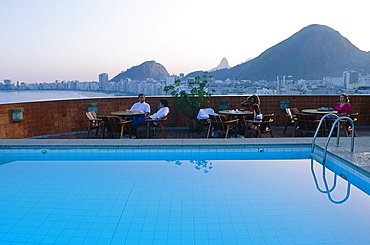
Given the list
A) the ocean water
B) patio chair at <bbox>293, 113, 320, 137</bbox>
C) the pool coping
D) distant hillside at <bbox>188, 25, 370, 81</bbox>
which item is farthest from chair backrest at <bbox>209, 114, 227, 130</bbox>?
distant hillside at <bbox>188, 25, 370, 81</bbox>

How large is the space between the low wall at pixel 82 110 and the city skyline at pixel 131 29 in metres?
2.37

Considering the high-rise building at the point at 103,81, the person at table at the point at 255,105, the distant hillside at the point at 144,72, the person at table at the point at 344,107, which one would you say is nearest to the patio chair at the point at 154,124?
the person at table at the point at 255,105

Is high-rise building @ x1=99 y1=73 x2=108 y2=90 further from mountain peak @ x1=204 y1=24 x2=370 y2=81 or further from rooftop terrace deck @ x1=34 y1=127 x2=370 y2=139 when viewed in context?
mountain peak @ x1=204 y1=24 x2=370 y2=81

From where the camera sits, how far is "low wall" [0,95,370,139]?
7.08 meters

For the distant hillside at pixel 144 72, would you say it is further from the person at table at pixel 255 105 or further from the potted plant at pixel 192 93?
the person at table at pixel 255 105

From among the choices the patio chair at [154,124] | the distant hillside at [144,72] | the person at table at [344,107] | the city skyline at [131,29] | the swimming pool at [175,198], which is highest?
the city skyline at [131,29]

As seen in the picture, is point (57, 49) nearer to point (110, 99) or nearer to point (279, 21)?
point (110, 99)

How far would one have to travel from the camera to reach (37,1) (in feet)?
32.5

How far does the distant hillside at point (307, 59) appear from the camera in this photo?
13.6 meters

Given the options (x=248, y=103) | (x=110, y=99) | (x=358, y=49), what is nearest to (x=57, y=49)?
(x=110, y=99)

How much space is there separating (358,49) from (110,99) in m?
12.5

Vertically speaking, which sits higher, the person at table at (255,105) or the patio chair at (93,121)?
the person at table at (255,105)

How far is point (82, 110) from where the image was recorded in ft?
26.7

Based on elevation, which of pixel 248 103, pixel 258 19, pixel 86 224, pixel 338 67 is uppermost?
pixel 258 19
